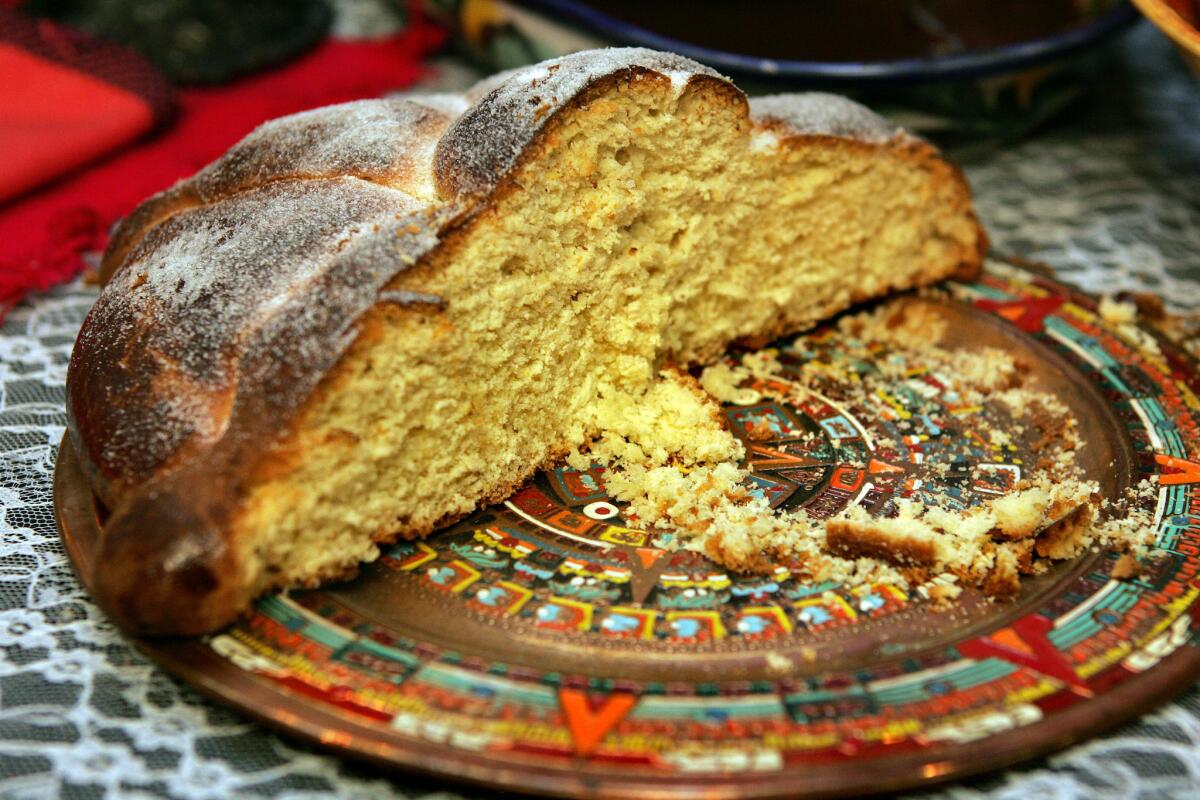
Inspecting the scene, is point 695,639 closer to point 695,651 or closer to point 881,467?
point 695,651

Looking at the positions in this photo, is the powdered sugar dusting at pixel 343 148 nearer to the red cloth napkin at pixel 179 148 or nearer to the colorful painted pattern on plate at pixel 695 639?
the colorful painted pattern on plate at pixel 695 639

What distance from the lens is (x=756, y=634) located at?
1862 millimetres

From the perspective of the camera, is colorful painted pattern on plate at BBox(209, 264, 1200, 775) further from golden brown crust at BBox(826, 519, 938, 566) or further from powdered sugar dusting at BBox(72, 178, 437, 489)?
powdered sugar dusting at BBox(72, 178, 437, 489)

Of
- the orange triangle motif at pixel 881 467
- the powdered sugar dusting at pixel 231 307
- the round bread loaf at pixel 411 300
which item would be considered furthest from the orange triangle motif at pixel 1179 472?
the powdered sugar dusting at pixel 231 307

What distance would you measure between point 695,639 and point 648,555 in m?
0.23

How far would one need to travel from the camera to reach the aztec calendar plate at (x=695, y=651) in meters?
1.60

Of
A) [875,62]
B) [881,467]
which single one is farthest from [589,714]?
[875,62]

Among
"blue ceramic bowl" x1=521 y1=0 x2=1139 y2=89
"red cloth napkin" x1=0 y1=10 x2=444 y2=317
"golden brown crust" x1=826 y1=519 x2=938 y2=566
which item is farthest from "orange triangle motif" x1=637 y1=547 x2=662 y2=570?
"red cloth napkin" x1=0 y1=10 x2=444 y2=317

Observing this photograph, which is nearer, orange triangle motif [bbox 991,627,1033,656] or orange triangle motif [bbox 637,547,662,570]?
orange triangle motif [bbox 991,627,1033,656]

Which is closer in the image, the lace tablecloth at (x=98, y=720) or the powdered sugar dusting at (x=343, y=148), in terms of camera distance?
the lace tablecloth at (x=98, y=720)

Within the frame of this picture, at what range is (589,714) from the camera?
1.67 m

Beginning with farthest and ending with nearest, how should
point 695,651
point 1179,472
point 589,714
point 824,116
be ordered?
1. point 824,116
2. point 1179,472
3. point 695,651
4. point 589,714

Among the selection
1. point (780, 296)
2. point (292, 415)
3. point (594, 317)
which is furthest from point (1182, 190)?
point (292, 415)

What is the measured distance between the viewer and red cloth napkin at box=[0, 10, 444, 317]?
299 cm
